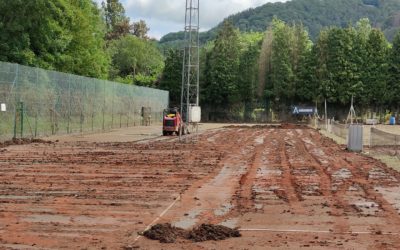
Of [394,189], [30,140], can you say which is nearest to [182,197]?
[394,189]

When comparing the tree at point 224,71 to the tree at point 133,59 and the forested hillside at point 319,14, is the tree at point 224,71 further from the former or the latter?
the forested hillside at point 319,14

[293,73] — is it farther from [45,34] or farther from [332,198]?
[332,198]

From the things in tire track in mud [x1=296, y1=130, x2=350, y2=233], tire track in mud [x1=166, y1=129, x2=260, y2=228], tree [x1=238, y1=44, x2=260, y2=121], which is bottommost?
tire track in mud [x1=166, y1=129, x2=260, y2=228]

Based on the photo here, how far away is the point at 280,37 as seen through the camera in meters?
72.9

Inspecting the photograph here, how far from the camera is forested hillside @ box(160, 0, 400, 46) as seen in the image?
513 ft

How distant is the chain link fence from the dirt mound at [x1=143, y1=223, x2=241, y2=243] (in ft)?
62.4

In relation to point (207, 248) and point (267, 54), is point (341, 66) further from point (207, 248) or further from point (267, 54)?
point (207, 248)

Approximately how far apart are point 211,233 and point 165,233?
2.02 feet

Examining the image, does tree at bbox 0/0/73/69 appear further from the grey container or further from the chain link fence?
the grey container

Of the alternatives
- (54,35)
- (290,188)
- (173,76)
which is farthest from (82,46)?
(290,188)

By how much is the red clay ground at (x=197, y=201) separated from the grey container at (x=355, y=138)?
434cm

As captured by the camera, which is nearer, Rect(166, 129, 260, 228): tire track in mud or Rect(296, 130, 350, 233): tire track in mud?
Rect(296, 130, 350, 233): tire track in mud

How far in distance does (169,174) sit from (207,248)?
7.99 meters

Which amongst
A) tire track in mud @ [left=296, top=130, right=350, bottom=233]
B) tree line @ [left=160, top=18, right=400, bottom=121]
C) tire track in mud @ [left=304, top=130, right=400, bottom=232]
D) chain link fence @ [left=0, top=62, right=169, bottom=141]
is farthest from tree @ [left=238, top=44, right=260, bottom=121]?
tire track in mud @ [left=296, top=130, right=350, bottom=233]
